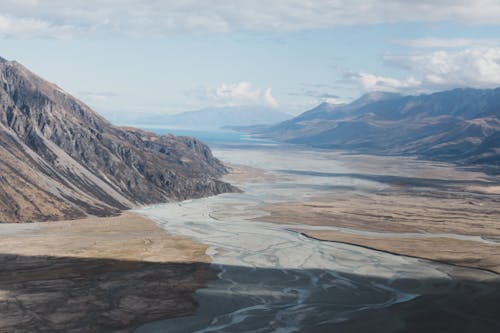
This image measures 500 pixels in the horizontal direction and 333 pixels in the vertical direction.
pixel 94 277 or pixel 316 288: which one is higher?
pixel 94 277

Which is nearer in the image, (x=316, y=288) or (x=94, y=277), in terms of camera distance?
(x=316, y=288)

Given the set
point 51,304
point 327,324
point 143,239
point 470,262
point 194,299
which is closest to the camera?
point 327,324

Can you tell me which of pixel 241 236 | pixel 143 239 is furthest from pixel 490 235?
pixel 143 239

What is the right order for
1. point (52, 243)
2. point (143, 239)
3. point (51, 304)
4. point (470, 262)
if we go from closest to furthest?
point (51, 304)
point (470, 262)
point (52, 243)
point (143, 239)

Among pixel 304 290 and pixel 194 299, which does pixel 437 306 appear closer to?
pixel 304 290

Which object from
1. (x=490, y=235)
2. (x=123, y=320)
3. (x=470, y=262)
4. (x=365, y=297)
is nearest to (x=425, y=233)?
(x=490, y=235)

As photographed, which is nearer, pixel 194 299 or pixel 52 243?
pixel 194 299
